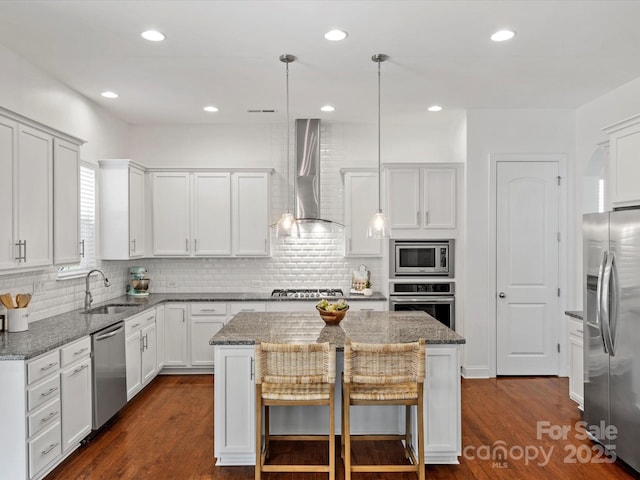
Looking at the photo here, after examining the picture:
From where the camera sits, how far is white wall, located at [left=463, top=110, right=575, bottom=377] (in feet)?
17.9

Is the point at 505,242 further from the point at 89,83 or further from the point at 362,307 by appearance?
the point at 89,83

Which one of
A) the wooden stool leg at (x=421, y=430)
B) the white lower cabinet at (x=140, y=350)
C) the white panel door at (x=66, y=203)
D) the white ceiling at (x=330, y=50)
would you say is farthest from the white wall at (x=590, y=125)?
the white panel door at (x=66, y=203)

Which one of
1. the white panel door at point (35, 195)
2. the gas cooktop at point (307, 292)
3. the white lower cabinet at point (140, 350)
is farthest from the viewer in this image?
the gas cooktop at point (307, 292)

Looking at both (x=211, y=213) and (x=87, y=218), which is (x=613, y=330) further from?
(x=87, y=218)

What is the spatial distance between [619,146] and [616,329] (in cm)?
135

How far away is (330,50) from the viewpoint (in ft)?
12.3

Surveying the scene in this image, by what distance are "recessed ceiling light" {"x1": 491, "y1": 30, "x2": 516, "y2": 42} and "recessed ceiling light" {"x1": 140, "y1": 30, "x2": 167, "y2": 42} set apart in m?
2.40

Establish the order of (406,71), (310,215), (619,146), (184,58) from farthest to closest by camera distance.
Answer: (310,215)
(406,71)
(184,58)
(619,146)

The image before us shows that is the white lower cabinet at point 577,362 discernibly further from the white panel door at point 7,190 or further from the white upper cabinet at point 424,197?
the white panel door at point 7,190

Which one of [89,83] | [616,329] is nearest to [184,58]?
[89,83]

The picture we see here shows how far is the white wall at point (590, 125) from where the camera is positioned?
4.54 meters

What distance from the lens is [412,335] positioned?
3412 mm

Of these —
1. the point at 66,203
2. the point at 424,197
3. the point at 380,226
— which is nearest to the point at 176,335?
the point at 66,203

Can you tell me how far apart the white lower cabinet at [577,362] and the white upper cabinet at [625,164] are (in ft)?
4.17
